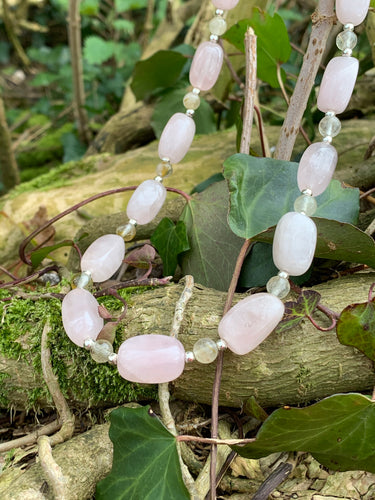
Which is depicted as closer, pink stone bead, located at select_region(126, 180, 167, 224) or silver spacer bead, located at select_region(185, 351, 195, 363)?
silver spacer bead, located at select_region(185, 351, 195, 363)

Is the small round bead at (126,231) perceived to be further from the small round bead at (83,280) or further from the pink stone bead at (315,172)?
the pink stone bead at (315,172)

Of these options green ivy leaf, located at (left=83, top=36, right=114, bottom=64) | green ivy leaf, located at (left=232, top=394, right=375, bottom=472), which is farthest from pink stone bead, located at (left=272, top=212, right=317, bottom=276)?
green ivy leaf, located at (left=83, top=36, right=114, bottom=64)

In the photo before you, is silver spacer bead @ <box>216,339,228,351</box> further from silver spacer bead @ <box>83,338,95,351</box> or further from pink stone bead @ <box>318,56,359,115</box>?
pink stone bead @ <box>318,56,359,115</box>

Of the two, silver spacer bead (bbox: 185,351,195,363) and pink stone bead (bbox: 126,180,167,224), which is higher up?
pink stone bead (bbox: 126,180,167,224)

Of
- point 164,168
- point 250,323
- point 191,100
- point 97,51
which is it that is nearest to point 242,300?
point 250,323

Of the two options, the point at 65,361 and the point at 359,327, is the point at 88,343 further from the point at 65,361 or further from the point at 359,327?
the point at 359,327

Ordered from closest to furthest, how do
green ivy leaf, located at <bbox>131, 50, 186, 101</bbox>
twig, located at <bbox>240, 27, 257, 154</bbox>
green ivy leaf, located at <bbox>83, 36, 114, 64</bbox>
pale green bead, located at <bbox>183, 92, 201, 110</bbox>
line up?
twig, located at <bbox>240, 27, 257, 154</bbox>
pale green bead, located at <bbox>183, 92, 201, 110</bbox>
green ivy leaf, located at <bbox>131, 50, 186, 101</bbox>
green ivy leaf, located at <bbox>83, 36, 114, 64</bbox>
